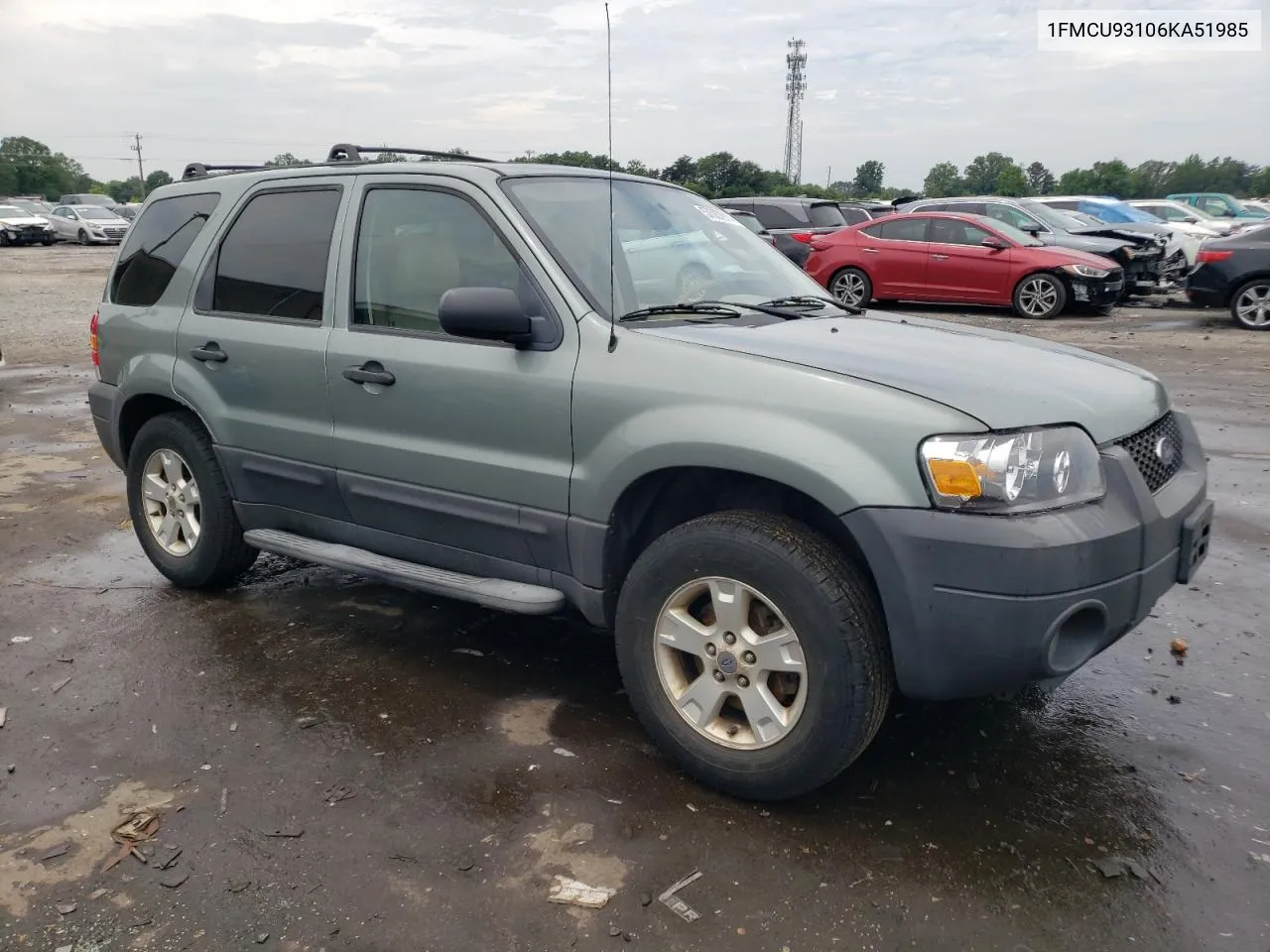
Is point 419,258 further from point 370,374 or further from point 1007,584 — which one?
point 1007,584

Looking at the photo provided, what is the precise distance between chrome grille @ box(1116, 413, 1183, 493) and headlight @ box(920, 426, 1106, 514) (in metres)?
0.35

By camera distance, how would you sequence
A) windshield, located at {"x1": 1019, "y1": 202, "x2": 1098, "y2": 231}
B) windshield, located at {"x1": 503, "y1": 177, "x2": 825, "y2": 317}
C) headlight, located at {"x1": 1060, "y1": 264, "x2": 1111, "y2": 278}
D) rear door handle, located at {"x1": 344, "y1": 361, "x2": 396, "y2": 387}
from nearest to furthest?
windshield, located at {"x1": 503, "y1": 177, "x2": 825, "y2": 317} < rear door handle, located at {"x1": 344, "y1": 361, "x2": 396, "y2": 387} < headlight, located at {"x1": 1060, "y1": 264, "x2": 1111, "y2": 278} < windshield, located at {"x1": 1019, "y1": 202, "x2": 1098, "y2": 231}

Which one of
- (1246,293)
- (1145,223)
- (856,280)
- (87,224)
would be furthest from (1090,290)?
(87,224)

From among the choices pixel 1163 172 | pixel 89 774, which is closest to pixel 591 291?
pixel 89 774

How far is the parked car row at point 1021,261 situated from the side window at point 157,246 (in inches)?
350

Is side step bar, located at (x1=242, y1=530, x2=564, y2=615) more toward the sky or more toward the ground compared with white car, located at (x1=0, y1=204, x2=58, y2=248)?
more toward the ground

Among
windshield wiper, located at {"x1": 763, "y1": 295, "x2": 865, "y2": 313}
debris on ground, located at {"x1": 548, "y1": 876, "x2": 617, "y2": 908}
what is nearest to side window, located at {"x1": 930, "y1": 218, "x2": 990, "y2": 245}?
windshield wiper, located at {"x1": 763, "y1": 295, "x2": 865, "y2": 313}

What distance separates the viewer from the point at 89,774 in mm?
3291

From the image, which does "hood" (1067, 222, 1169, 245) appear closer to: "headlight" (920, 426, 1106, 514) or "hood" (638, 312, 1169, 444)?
"hood" (638, 312, 1169, 444)

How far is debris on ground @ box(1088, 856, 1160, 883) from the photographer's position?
2734 millimetres

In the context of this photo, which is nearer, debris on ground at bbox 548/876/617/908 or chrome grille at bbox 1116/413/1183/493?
debris on ground at bbox 548/876/617/908

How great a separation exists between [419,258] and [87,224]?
4050 centimetres

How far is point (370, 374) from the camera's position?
12.5ft

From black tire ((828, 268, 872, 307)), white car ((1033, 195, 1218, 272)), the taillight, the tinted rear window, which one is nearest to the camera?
the taillight
